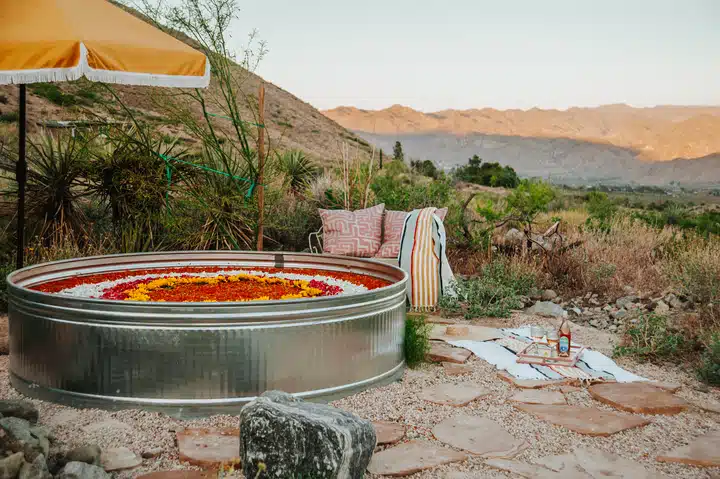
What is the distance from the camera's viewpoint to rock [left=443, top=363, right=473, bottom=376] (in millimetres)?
4441

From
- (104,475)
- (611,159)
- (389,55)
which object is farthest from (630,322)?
(611,159)

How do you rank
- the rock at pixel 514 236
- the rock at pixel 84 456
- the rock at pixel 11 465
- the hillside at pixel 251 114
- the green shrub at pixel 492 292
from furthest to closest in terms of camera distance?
the hillside at pixel 251 114
the rock at pixel 514 236
the green shrub at pixel 492 292
the rock at pixel 84 456
the rock at pixel 11 465

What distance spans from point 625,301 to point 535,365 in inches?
92.2

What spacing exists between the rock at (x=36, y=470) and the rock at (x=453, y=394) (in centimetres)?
213

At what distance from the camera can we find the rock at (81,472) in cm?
252

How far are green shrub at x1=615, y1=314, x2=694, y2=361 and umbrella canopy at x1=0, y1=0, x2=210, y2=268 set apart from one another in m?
3.79

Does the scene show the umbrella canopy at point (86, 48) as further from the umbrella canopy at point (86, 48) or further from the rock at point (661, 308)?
the rock at point (661, 308)

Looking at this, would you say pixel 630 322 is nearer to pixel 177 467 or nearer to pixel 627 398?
pixel 627 398

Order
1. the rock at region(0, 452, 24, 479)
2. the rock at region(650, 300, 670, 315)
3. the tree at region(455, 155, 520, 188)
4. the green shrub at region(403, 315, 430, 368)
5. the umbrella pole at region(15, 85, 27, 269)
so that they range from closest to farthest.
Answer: the rock at region(0, 452, 24, 479), the green shrub at region(403, 315, 430, 368), the umbrella pole at region(15, 85, 27, 269), the rock at region(650, 300, 670, 315), the tree at region(455, 155, 520, 188)

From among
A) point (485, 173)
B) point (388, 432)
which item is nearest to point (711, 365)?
point (388, 432)

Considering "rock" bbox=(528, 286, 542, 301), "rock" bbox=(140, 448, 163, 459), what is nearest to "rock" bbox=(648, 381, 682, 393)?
"rock" bbox=(528, 286, 542, 301)

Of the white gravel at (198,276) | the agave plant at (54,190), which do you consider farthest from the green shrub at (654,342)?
the agave plant at (54,190)

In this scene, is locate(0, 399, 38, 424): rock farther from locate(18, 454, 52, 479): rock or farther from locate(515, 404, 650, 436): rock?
locate(515, 404, 650, 436): rock

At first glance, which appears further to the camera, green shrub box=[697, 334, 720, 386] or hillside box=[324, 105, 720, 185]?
hillside box=[324, 105, 720, 185]
